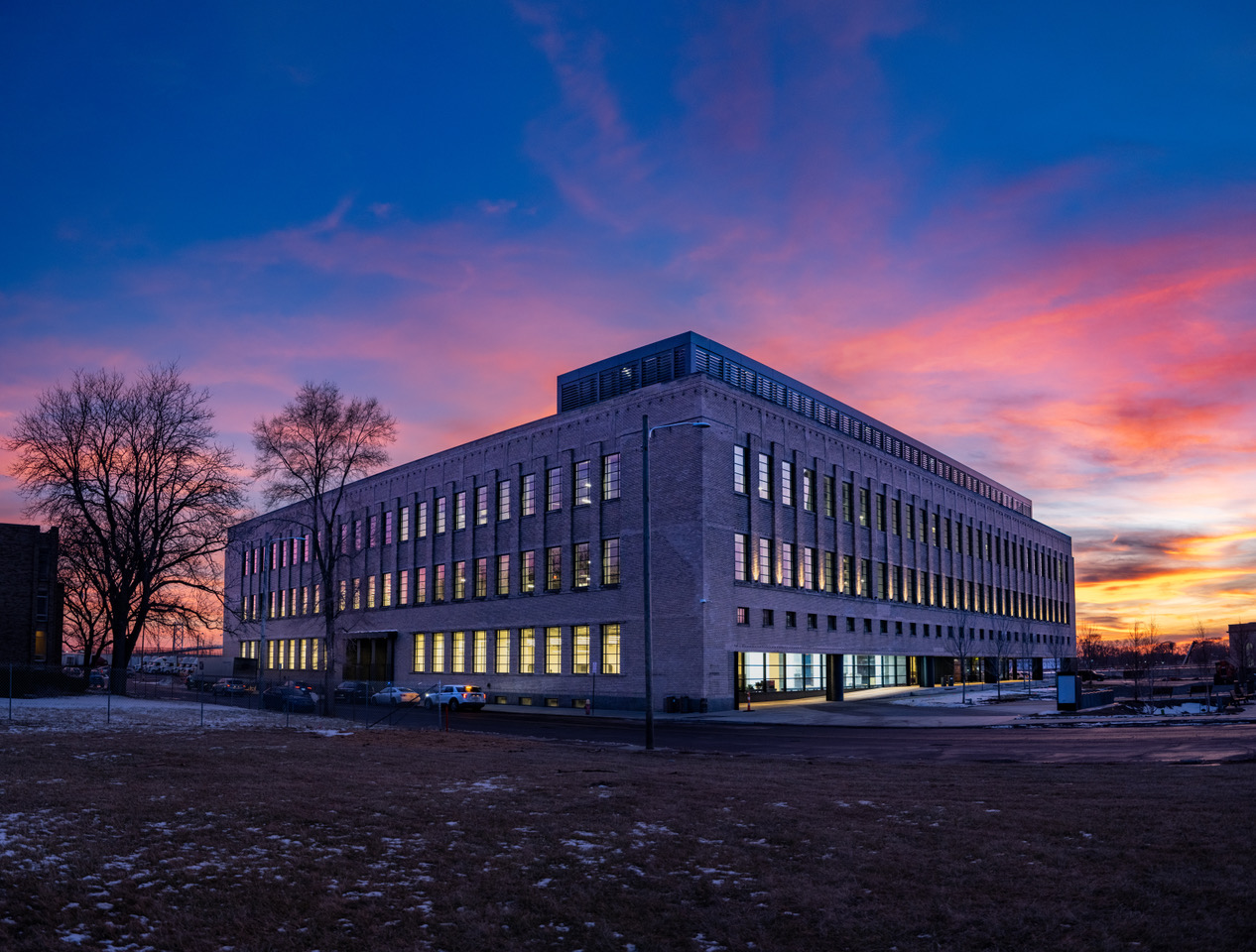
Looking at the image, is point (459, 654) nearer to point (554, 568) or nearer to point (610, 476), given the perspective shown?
point (554, 568)

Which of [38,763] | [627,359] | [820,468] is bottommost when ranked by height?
[38,763]

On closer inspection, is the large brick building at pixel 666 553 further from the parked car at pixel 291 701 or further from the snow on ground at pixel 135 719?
the snow on ground at pixel 135 719

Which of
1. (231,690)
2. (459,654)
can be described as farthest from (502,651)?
(231,690)

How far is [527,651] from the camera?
63.1 m

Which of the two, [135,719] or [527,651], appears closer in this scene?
[135,719]

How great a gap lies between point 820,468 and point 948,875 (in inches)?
2179

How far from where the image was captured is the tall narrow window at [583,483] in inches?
2328

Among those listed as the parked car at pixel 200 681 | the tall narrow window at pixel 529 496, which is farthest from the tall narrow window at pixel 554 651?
the parked car at pixel 200 681

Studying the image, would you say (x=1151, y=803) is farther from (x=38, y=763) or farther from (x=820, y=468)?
(x=820, y=468)

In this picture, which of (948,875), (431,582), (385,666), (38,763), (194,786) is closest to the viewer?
(948,875)

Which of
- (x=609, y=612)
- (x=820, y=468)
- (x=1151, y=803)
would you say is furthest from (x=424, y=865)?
(x=820, y=468)

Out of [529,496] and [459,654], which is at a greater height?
[529,496]

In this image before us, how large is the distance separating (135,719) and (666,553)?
93.9 ft

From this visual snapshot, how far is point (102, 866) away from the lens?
9.34 metres
